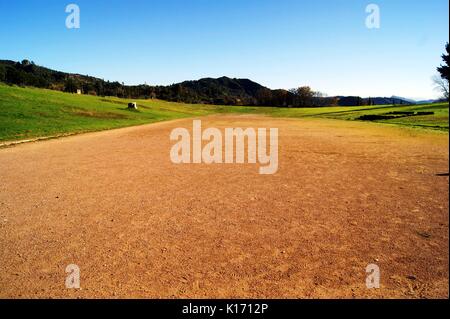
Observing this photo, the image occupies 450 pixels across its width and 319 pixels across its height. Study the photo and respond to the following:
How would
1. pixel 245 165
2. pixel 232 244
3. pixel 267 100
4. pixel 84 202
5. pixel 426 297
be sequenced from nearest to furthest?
1. pixel 426 297
2. pixel 232 244
3. pixel 84 202
4. pixel 245 165
5. pixel 267 100

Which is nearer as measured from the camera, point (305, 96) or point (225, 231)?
point (225, 231)

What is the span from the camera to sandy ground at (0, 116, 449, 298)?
14.7ft

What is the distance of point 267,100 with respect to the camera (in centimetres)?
13362

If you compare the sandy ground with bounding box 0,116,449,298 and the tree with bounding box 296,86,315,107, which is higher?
the tree with bounding box 296,86,315,107

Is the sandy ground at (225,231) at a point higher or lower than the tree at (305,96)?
lower

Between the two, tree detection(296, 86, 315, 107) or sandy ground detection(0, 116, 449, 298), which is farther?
tree detection(296, 86, 315, 107)

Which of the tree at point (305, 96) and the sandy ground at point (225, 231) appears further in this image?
the tree at point (305, 96)

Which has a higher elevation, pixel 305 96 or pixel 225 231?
pixel 305 96

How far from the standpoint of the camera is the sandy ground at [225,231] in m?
4.47

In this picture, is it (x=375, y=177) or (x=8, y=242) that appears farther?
(x=375, y=177)

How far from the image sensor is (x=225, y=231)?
625 cm
